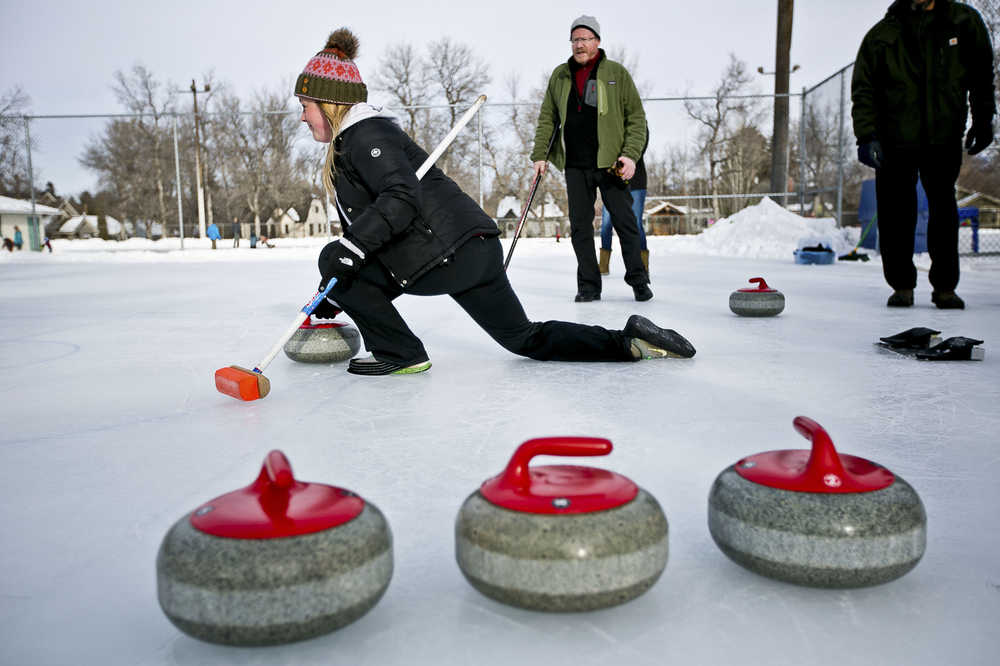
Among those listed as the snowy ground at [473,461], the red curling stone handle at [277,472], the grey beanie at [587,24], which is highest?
the grey beanie at [587,24]

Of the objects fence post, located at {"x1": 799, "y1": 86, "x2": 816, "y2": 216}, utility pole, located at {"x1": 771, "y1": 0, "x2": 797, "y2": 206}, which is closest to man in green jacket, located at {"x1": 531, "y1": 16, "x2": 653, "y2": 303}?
fence post, located at {"x1": 799, "y1": 86, "x2": 816, "y2": 216}

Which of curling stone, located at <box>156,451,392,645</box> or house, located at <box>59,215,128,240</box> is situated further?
house, located at <box>59,215,128,240</box>

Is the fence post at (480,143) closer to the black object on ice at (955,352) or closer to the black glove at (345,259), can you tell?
the black object on ice at (955,352)

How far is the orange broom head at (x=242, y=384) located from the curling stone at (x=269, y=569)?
1.42 meters

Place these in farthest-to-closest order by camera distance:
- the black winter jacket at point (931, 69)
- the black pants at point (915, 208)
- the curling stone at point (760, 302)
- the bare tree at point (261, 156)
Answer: the bare tree at point (261, 156)
the black pants at point (915, 208)
the black winter jacket at point (931, 69)
the curling stone at point (760, 302)

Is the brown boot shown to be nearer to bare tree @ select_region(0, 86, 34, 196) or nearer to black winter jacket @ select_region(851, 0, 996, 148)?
black winter jacket @ select_region(851, 0, 996, 148)

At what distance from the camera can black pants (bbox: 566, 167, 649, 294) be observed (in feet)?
16.1

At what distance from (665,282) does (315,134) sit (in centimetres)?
A: 460

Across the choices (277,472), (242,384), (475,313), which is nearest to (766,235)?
(475,313)

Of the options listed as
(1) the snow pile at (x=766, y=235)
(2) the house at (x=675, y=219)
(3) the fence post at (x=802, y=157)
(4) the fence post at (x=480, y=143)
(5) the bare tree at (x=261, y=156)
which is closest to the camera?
(1) the snow pile at (x=766, y=235)

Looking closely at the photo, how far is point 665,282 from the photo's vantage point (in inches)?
265

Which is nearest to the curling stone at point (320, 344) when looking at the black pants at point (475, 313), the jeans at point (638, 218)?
the black pants at point (475, 313)

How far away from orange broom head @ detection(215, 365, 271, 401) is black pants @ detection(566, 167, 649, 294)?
9.62 feet

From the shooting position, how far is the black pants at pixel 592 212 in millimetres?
4918
